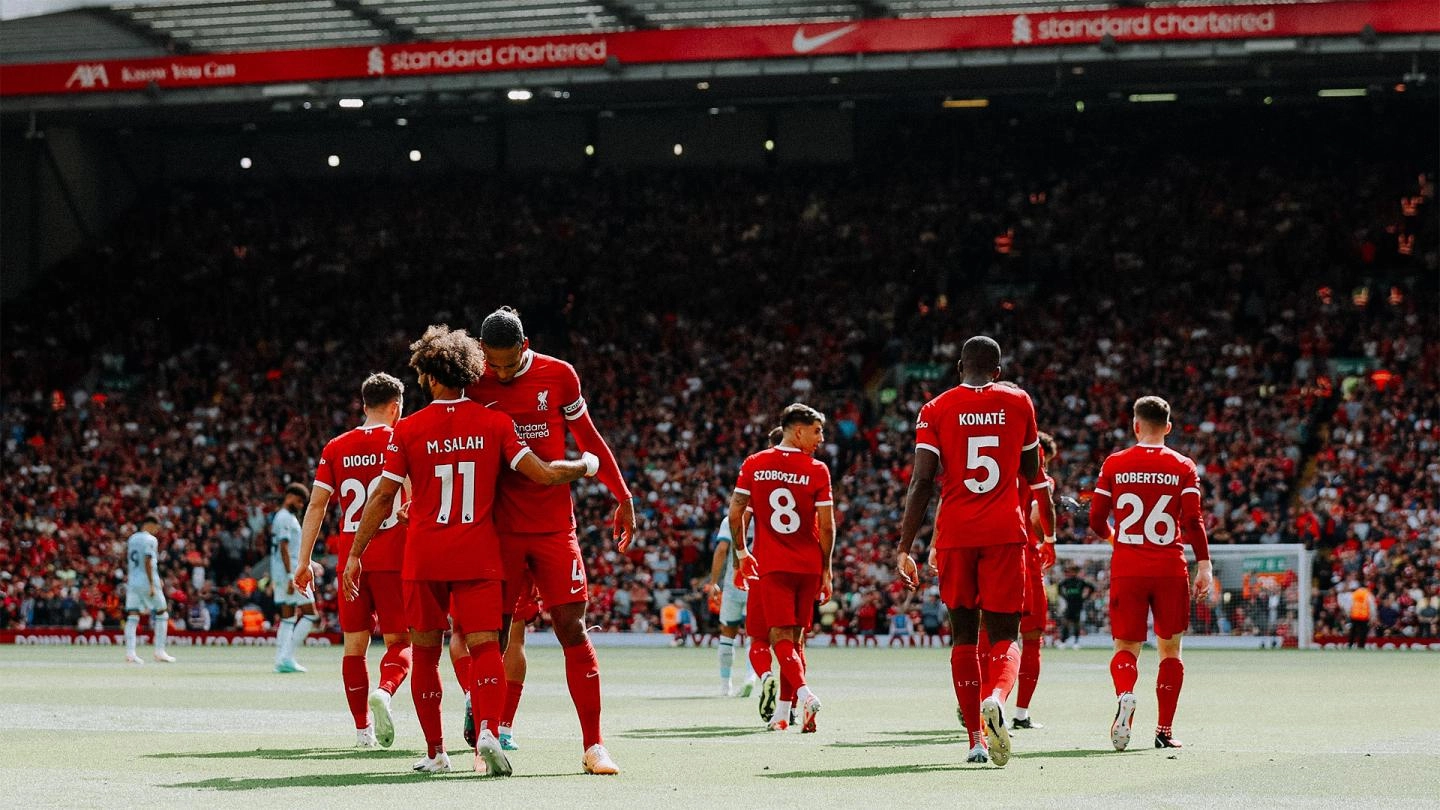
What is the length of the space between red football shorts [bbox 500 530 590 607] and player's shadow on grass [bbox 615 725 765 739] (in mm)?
3483

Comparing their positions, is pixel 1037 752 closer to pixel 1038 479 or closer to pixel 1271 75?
pixel 1038 479

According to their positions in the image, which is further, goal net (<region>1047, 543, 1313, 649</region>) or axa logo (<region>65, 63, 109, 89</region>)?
axa logo (<region>65, 63, 109, 89</region>)

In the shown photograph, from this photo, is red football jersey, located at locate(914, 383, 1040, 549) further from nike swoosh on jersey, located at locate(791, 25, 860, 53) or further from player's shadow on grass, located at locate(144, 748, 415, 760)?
nike swoosh on jersey, located at locate(791, 25, 860, 53)

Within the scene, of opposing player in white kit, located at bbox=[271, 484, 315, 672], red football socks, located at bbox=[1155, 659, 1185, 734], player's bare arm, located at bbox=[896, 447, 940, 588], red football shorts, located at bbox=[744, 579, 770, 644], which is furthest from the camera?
opposing player in white kit, located at bbox=[271, 484, 315, 672]

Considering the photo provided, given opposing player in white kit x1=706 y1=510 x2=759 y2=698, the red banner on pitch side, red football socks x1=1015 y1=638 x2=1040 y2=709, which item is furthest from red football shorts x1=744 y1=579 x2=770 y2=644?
the red banner on pitch side

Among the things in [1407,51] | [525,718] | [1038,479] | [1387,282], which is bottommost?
[525,718]

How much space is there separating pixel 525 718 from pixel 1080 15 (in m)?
24.4

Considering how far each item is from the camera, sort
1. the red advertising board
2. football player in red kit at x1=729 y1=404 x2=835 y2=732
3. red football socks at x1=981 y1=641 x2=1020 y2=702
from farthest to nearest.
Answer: the red advertising board, football player in red kit at x1=729 y1=404 x2=835 y2=732, red football socks at x1=981 y1=641 x2=1020 y2=702

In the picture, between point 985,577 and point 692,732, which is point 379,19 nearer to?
point 692,732

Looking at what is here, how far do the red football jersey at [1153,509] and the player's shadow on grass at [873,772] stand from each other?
7.80ft

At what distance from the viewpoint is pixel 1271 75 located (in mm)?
40031

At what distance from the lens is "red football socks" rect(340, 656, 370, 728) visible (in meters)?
12.5

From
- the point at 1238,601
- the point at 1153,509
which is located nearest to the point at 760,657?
the point at 1153,509

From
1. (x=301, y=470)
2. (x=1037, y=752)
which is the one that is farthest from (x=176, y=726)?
(x=301, y=470)
